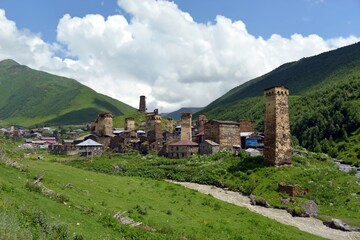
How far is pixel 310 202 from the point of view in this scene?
41438 mm

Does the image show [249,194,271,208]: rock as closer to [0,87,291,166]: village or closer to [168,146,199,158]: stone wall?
[0,87,291,166]: village

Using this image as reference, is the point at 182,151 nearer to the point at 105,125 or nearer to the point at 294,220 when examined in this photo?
the point at 294,220

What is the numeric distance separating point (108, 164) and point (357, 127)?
77628 mm

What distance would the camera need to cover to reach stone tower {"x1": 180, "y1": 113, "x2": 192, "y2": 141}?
88.9 metres

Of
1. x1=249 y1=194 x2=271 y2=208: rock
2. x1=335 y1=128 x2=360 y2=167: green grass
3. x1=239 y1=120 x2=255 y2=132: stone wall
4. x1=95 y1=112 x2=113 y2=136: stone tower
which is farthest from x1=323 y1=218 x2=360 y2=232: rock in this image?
x1=95 y1=112 x2=113 y2=136: stone tower

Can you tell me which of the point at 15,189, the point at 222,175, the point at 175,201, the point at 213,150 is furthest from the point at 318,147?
the point at 15,189

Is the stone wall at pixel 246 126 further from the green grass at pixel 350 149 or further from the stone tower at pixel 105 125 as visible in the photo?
the stone tower at pixel 105 125

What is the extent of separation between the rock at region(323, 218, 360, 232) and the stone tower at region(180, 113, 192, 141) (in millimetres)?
54059

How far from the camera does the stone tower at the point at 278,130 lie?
54.4 meters

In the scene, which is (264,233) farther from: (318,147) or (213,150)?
(318,147)

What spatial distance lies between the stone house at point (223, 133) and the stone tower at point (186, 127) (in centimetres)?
854

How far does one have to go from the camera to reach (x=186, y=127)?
89.7 meters

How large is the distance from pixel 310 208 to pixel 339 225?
5649 mm

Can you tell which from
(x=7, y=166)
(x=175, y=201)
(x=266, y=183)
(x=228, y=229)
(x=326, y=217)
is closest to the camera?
(x=228, y=229)
